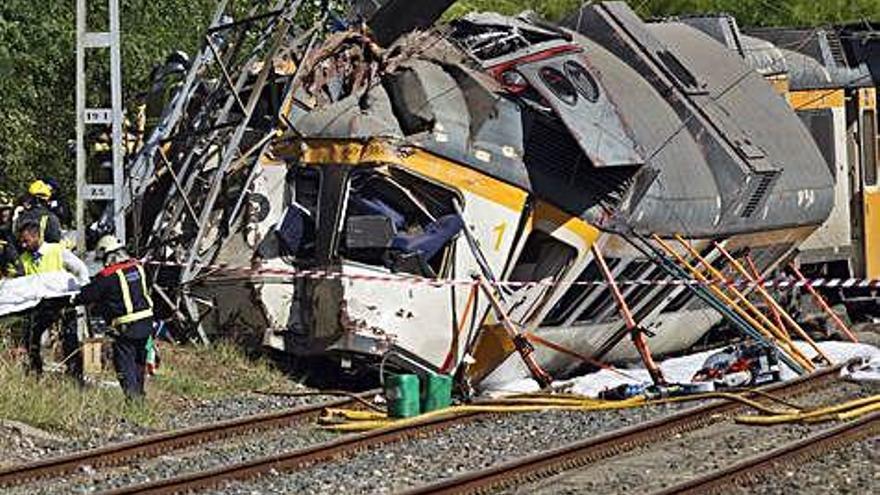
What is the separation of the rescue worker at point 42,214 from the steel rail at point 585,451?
5421 mm

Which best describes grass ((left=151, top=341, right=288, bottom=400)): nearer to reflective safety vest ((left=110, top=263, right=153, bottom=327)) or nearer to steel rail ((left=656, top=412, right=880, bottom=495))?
reflective safety vest ((left=110, top=263, right=153, bottom=327))

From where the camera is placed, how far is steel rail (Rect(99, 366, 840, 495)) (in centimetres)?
1130

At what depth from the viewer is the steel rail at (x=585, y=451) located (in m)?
11.2

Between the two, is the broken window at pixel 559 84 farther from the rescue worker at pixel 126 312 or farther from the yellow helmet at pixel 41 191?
the yellow helmet at pixel 41 191

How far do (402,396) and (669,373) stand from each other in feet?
13.1

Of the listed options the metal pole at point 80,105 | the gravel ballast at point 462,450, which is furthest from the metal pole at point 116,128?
the gravel ballast at point 462,450

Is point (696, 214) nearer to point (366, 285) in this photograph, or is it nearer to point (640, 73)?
point (640, 73)

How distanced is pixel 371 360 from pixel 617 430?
3300 millimetres

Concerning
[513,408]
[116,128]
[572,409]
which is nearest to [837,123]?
[572,409]

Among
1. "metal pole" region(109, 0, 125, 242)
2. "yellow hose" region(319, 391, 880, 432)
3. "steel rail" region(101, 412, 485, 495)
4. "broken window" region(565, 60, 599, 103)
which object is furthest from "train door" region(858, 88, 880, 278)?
"metal pole" region(109, 0, 125, 242)

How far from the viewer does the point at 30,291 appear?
1536 cm

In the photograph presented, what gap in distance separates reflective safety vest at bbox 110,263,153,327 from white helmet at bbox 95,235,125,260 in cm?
27

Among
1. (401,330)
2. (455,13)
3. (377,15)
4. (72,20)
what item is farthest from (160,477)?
(455,13)

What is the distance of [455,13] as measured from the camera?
3269 cm
